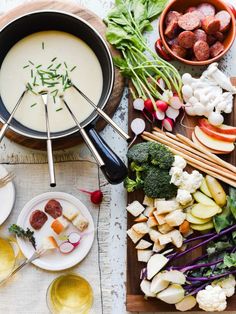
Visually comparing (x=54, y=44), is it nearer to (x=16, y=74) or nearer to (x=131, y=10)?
(x=16, y=74)

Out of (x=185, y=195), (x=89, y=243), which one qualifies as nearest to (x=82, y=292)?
(x=89, y=243)

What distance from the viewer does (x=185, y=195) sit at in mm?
2178

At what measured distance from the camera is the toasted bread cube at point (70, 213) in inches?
89.5

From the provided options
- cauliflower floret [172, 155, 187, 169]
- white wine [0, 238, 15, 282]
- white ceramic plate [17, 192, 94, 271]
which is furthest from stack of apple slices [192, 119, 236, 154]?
white wine [0, 238, 15, 282]

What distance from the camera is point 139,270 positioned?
225cm

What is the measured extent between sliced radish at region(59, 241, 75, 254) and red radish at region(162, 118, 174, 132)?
0.58 meters

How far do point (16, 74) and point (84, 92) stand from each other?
263 millimetres

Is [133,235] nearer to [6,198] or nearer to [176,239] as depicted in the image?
[176,239]

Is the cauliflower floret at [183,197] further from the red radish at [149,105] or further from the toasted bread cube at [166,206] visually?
the red radish at [149,105]

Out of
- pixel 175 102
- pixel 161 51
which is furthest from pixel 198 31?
pixel 175 102

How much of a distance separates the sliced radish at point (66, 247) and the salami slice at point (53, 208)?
0.11m

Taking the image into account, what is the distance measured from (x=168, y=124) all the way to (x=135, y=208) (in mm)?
342

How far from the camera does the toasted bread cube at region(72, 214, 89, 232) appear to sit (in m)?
2.27

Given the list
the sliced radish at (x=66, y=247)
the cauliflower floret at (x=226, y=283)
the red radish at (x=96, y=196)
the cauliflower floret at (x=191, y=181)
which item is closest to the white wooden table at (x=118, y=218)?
the red radish at (x=96, y=196)
